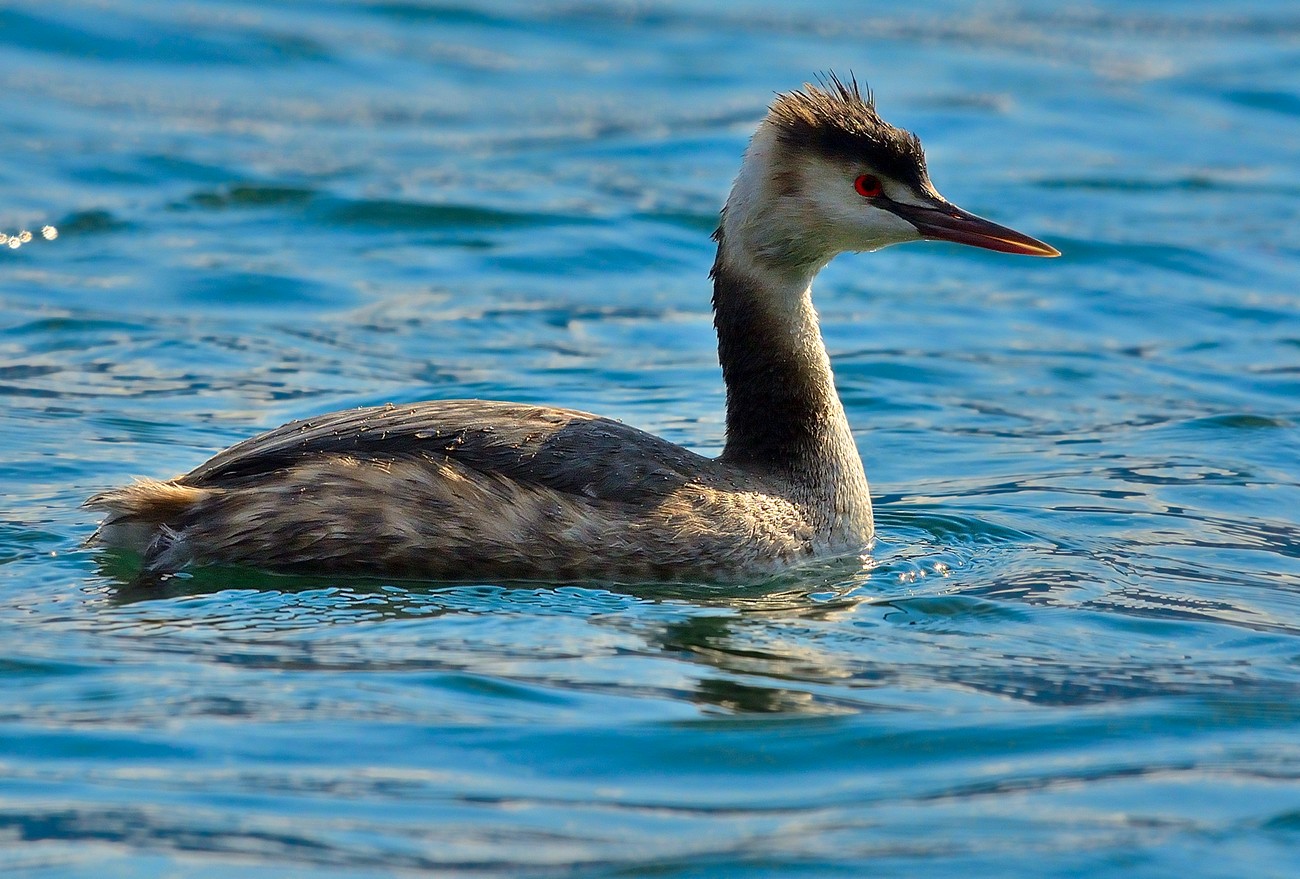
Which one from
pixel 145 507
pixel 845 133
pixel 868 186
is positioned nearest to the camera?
pixel 145 507

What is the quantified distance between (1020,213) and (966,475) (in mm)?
6091

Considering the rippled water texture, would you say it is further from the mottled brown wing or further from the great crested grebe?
the mottled brown wing

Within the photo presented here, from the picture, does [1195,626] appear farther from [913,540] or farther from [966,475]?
[966,475]

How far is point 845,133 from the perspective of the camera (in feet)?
25.8

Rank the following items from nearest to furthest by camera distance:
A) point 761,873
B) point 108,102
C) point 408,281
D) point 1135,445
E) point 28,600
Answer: point 761,873, point 28,600, point 1135,445, point 408,281, point 108,102

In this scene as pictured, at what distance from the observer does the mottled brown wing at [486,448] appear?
6.98 m

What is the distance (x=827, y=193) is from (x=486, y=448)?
186 centimetres

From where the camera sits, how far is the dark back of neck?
791 cm

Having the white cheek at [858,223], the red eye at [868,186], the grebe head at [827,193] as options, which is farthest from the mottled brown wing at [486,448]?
the red eye at [868,186]

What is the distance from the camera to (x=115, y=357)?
35.8ft

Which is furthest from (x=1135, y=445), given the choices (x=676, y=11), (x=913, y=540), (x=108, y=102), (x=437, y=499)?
(x=676, y=11)

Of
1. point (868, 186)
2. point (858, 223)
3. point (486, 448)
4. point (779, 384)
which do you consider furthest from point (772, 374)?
point (486, 448)

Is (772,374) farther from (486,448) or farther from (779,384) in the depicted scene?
(486,448)

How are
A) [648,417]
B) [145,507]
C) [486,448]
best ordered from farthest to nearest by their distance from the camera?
[648,417] < [486,448] < [145,507]
